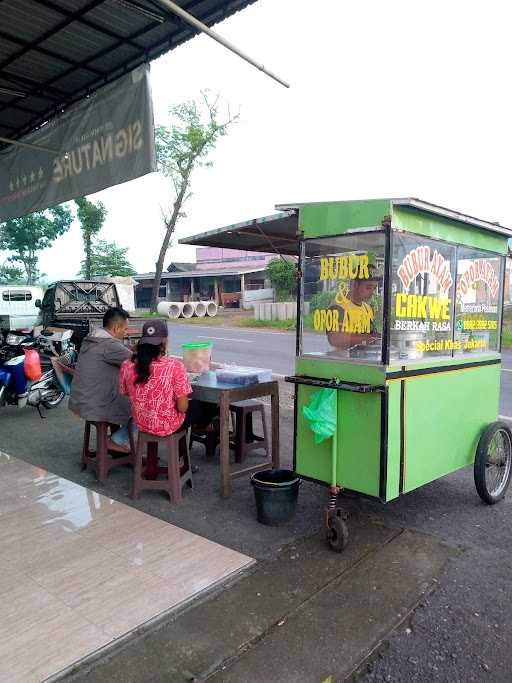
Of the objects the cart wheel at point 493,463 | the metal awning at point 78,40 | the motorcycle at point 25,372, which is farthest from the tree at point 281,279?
the cart wheel at point 493,463

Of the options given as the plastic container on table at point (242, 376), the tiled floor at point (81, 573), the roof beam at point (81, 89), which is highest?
the roof beam at point (81, 89)

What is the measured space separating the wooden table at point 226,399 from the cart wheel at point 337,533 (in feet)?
3.65

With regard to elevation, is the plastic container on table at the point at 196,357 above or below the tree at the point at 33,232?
below

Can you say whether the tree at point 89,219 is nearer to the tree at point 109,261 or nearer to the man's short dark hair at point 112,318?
the tree at point 109,261

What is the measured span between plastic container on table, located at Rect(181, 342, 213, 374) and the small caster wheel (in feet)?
6.74

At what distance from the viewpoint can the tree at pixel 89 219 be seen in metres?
36.0

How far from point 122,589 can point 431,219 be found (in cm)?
292

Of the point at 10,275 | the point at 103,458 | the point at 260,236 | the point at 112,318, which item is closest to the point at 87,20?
the point at 260,236

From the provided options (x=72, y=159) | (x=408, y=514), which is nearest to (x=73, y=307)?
(x=72, y=159)

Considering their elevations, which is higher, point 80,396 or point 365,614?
point 80,396

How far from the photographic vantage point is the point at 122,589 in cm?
287

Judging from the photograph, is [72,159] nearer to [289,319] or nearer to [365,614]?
[365,614]

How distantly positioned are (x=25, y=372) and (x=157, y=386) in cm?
336

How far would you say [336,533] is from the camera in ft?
10.7
